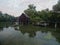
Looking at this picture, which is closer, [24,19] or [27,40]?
[27,40]

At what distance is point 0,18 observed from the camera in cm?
6303

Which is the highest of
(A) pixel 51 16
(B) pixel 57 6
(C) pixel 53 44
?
(B) pixel 57 6

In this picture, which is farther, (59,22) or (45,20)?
(45,20)

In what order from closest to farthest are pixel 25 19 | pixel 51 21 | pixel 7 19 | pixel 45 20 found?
pixel 51 21 < pixel 45 20 < pixel 25 19 < pixel 7 19

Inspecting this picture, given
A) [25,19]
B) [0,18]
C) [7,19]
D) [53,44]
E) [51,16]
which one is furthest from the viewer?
[7,19]

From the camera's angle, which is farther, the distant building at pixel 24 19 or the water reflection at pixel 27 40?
the distant building at pixel 24 19

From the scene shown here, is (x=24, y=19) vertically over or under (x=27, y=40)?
over

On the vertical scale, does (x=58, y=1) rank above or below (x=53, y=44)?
above

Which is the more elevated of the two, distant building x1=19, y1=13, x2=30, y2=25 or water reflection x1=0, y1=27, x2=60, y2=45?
distant building x1=19, y1=13, x2=30, y2=25

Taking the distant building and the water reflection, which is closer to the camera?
the water reflection

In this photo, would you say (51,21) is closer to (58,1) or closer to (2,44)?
(58,1)

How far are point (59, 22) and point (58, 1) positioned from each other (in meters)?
7.29

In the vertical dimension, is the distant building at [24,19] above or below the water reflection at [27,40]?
above

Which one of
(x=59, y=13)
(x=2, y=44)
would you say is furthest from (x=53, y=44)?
(x=59, y=13)
